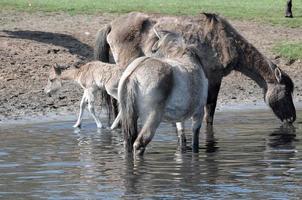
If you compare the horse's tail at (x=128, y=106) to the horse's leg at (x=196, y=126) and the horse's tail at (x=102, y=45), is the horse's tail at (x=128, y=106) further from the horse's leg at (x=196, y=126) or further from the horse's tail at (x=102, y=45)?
the horse's tail at (x=102, y=45)

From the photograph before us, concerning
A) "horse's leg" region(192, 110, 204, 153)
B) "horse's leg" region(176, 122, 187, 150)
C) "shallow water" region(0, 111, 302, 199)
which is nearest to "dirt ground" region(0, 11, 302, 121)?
"shallow water" region(0, 111, 302, 199)

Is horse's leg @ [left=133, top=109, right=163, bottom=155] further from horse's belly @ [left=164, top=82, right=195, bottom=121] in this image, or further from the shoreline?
the shoreline

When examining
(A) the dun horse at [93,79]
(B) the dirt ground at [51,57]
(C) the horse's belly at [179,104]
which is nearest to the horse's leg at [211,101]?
(A) the dun horse at [93,79]

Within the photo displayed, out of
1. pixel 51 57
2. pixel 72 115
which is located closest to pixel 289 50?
pixel 51 57

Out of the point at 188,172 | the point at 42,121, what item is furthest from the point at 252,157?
the point at 42,121

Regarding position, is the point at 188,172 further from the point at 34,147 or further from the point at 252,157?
the point at 34,147

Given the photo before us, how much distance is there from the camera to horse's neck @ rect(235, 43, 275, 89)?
50.0 feet

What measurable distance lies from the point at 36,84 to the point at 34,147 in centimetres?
521

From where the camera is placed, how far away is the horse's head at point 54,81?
1650 centimetres

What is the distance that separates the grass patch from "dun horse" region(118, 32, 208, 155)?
988 centimetres

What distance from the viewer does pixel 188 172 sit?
35.0 ft

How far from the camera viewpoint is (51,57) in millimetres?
19375

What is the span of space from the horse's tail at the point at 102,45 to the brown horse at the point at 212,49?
113mm

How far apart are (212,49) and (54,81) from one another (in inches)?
117
